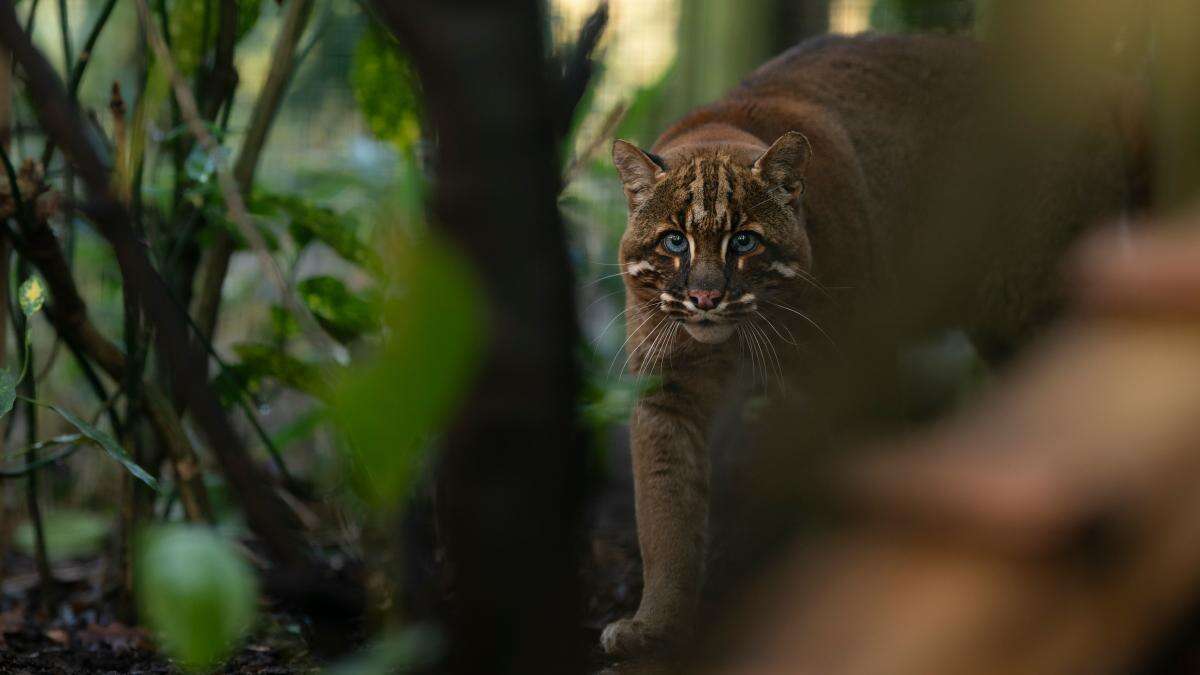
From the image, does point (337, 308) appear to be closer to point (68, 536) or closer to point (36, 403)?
point (36, 403)

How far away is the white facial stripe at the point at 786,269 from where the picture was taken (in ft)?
9.43

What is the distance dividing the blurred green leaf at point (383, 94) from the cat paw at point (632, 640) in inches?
49.1

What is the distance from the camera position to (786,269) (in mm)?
2896

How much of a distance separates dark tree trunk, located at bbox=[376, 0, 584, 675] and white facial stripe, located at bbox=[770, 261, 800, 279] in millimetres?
2170

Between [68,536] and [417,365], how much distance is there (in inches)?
123

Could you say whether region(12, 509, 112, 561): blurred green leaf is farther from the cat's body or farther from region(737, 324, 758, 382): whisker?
region(737, 324, 758, 382): whisker

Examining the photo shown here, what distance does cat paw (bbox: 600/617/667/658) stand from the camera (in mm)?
2506

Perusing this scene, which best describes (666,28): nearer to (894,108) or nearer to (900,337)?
(894,108)

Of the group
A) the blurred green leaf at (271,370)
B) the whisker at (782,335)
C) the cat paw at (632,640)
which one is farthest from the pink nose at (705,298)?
the blurred green leaf at (271,370)

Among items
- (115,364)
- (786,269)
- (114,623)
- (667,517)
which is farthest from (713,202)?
(114,623)

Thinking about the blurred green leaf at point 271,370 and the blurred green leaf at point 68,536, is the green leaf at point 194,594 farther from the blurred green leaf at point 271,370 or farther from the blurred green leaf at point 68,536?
the blurred green leaf at point 68,536

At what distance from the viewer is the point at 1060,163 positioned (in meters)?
3.39

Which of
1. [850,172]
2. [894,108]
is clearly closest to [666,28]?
[894,108]

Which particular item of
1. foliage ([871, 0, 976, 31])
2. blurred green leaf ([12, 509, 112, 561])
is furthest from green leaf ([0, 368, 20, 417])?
foliage ([871, 0, 976, 31])
